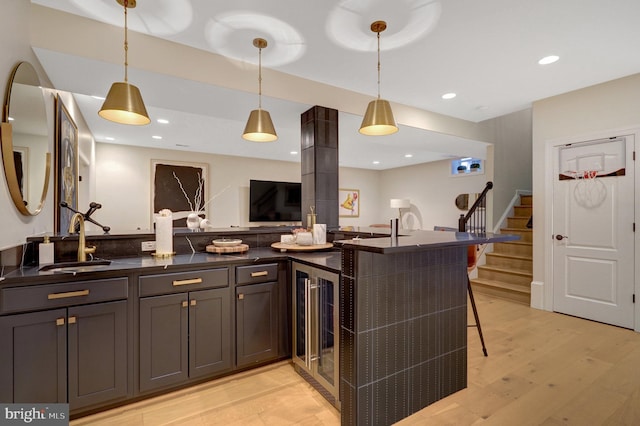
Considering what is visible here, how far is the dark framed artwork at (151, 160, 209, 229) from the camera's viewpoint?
250 inches

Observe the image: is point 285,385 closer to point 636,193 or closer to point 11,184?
point 11,184

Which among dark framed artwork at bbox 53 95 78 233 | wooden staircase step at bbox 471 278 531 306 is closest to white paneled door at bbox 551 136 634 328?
wooden staircase step at bbox 471 278 531 306

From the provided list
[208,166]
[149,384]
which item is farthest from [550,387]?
[208,166]

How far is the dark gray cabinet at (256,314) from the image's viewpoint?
2256 millimetres

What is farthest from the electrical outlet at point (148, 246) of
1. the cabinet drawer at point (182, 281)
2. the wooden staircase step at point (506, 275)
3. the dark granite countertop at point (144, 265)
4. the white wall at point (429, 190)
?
the white wall at point (429, 190)

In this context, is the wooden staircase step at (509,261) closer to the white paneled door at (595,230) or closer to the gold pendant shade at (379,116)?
the white paneled door at (595,230)

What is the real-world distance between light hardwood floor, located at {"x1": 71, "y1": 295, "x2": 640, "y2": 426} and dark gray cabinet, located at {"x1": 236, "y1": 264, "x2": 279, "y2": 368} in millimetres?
166

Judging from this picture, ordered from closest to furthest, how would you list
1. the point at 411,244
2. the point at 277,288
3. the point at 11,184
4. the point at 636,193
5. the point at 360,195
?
the point at 411,244, the point at 11,184, the point at 277,288, the point at 636,193, the point at 360,195

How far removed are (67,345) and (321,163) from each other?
2.58 m

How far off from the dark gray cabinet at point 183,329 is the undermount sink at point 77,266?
0.37 meters

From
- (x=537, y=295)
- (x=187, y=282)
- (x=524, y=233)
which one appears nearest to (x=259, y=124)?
(x=187, y=282)

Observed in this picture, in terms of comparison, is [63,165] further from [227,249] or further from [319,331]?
[319,331]

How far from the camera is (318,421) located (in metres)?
1.81

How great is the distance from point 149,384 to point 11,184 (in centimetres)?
152
